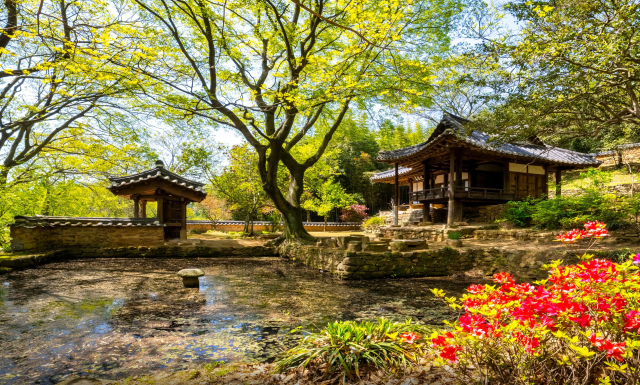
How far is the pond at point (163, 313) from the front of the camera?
11.9ft

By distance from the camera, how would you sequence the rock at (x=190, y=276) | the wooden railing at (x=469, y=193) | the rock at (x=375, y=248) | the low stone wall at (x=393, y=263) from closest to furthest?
1. the rock at (x=190, y=276)
2. the low stone wall at (x=393, y=263)
3. the rock at (x=375, y=248)
4. the wooden railing at (x=469, y=193)

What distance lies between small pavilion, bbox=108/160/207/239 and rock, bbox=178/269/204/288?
6.65 m

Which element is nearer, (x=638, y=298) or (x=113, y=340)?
(x=638, y=298)

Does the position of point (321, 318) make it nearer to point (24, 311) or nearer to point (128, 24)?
point (24, 311)

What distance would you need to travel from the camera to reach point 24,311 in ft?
17.6

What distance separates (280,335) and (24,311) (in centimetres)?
433

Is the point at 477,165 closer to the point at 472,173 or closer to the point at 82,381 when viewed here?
the point at 472,173

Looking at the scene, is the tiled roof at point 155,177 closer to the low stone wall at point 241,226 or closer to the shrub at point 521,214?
the low stone wall at point 241,226

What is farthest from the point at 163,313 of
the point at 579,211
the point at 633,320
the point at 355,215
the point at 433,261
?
the point at 355,215

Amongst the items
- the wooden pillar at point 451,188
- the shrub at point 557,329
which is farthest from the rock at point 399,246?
the shrub at point 557,329

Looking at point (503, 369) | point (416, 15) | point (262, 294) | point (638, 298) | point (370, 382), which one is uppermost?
point (416, 15)

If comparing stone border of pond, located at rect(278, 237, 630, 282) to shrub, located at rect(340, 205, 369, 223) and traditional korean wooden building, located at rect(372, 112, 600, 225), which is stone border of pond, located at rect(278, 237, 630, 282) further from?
shrub, located at rect(340, 205, 369, 223)

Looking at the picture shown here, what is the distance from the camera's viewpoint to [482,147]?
1342 cm

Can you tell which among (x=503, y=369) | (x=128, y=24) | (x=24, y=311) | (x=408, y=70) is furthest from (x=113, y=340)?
(x=408, y=70)
